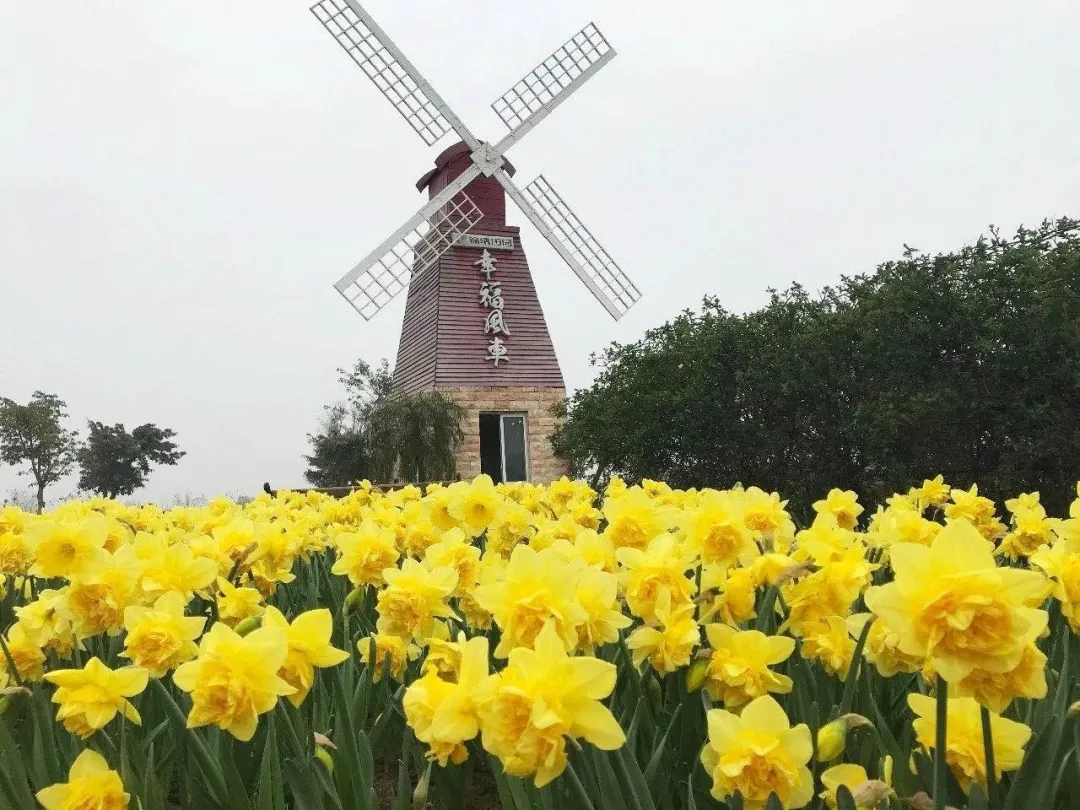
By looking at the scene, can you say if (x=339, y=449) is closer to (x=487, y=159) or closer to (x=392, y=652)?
(x=487, y=159)

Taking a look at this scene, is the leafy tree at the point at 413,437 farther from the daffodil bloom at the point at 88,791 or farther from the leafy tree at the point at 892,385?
the daffodil bloom at the point at 88,791

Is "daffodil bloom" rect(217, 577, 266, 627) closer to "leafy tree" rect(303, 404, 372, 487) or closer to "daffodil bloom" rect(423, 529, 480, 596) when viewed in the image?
"daffodil bloom" rect(423, 529, 480, 596)

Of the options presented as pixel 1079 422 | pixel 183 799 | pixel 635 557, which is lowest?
pixel 183 799

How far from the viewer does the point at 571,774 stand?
1068mm

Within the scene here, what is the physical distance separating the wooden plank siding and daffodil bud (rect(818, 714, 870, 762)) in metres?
17.1

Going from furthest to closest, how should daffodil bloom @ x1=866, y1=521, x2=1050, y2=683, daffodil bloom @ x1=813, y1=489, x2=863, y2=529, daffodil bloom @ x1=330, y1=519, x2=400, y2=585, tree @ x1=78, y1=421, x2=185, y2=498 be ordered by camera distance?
tree @ x1=78, y1=421, x2=185, y2=498 → daffodil bloom @ x1=813, y1=489, x2=863, y2=529 → daffodil bloom @ x1=330, y1=519, x2=400, y2=585 → daffodil bloom @ x1=866, y1=521, x2=1050, y2=683

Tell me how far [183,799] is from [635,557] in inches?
50.1

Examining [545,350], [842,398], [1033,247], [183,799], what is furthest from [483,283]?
[183,799]

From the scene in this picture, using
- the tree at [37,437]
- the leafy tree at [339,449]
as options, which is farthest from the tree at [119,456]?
the leafy tree at [339,449]

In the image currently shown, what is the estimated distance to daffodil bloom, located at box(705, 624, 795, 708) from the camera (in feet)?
4.45

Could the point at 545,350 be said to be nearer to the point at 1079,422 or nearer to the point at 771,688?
the point at 1079,422

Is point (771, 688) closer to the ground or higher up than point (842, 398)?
closer to the ground

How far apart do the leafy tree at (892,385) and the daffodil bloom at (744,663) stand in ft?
26.3

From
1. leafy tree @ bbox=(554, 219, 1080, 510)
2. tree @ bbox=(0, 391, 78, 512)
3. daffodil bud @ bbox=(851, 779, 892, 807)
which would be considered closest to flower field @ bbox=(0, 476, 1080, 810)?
daffodil bud @ bbox=(851, 779, 892, 807)
